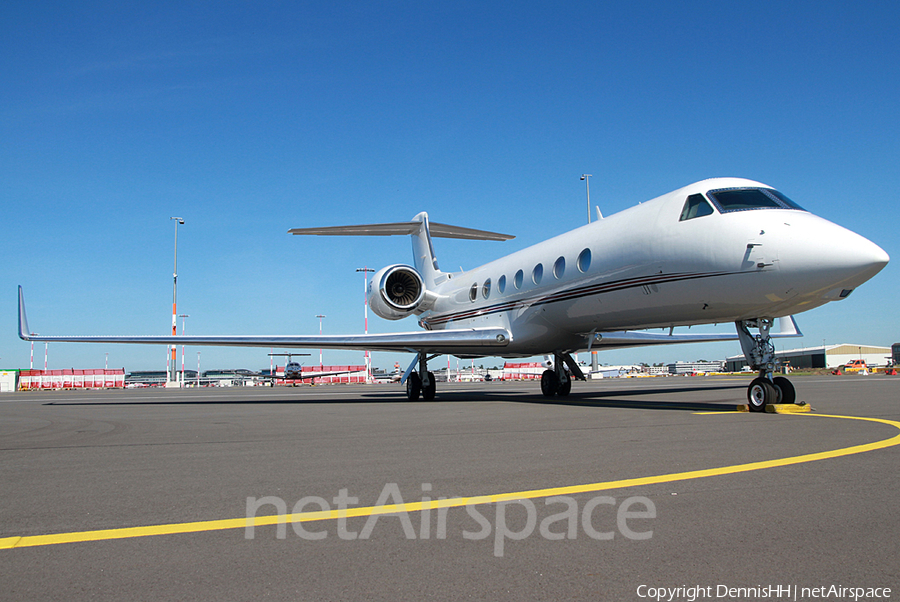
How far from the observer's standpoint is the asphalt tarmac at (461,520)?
2480mm

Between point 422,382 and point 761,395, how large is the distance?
9574mm

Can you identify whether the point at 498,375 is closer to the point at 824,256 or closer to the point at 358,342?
the point at 358,342

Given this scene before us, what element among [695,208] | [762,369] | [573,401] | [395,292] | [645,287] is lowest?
[573,401]

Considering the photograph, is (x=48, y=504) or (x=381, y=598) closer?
(x=381, y=598)

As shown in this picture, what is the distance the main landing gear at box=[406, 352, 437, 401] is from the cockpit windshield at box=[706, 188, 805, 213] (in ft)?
30.6

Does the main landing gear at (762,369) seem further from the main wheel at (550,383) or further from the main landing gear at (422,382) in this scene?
the main landing gear at (422,382)

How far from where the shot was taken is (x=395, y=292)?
65.7ft

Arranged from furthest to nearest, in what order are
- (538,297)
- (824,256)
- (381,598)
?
(538,297), (824,256), (381,598)

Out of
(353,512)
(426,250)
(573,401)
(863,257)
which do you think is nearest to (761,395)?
(863,257)

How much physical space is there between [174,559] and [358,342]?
1400 cm

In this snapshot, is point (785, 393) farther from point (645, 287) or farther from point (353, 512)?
point (353, 512)

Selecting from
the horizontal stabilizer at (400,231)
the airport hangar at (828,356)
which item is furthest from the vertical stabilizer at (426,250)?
the airport hangar at (828,356)

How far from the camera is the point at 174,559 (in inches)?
108

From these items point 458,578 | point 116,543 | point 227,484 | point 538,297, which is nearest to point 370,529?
point 458,578
